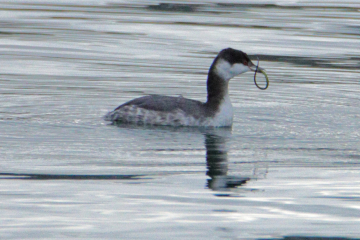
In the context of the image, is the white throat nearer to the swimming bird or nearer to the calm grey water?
the swimming bird

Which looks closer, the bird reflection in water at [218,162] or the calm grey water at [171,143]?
the calm grey water at [171,143]

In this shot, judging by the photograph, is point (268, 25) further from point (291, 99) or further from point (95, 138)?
point (95, 138)

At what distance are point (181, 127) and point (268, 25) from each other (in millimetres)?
13102

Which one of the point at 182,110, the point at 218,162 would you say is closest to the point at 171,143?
the point at 218,162

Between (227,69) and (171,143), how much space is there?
2059 millimetres

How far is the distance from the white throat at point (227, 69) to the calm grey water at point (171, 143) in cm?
70

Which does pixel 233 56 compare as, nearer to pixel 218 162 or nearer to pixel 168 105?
pixel 168 105

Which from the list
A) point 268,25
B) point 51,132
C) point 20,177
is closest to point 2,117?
point 51,132

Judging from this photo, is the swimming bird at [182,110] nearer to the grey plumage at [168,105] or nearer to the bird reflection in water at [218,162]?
the grey plumage at [168,105]

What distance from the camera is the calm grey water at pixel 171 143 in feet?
21.5

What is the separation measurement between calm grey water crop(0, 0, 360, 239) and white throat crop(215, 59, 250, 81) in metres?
0.70

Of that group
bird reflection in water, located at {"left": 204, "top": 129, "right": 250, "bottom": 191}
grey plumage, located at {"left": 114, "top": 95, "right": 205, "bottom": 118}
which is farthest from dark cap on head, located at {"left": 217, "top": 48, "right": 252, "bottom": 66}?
bird reflection in water, located at {"left": 204, "top": 129, "right": 250, "bottom": 191}

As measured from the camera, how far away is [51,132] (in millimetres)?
10109

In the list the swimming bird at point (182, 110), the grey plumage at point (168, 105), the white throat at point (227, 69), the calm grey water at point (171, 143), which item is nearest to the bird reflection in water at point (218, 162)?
the calm grey water at point (171, 143)
